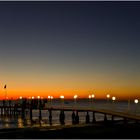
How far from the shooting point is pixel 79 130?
38125 mm

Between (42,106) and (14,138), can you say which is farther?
(42,106)

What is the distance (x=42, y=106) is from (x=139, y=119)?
4300 cm

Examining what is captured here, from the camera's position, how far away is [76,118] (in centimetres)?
6525

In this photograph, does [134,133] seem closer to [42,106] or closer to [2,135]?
[2,135]

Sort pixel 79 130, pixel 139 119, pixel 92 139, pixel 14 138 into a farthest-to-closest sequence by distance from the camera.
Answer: pixel 139 119
pixel 79 130
pixel 14 138
pixel 92 139

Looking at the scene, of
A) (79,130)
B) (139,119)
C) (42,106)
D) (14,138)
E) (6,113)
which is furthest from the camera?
(6,113)

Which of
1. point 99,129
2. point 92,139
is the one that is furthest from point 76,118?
point 92,139

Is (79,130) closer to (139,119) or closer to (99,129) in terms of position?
(99,129)

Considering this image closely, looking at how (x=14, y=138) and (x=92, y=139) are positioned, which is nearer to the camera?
(x=92, y=139)

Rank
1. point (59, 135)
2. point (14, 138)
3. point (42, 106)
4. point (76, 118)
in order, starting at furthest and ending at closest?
point (42, 106) < point (76, 118) < point (59, 135) < point (14, 138)

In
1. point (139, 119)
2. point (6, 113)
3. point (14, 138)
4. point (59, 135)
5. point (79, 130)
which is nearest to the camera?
point (14, 138)

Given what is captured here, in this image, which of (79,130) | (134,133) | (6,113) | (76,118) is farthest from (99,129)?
(6,113)

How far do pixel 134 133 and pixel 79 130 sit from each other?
236 inches

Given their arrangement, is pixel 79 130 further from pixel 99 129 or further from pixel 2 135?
pixel 2 135
